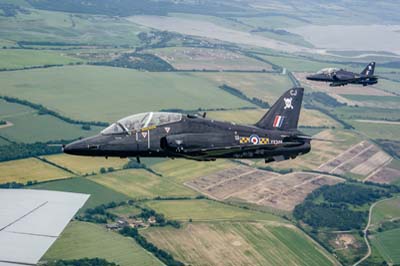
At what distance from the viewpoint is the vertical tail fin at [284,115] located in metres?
50.3

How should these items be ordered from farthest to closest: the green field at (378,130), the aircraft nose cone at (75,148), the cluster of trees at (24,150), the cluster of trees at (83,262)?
the green field at (378,130) < the cluster of trees at (24,150) < the cluster of trees at (83,262) < the aircraft nose cone at (75,148)

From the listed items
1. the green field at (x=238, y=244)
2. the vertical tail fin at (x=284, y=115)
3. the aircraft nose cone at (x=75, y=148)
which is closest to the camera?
the aircraft nose cone at (x=75, y=148)

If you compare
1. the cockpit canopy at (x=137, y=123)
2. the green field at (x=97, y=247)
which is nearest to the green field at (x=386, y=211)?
the green field at (x=97, y=247)

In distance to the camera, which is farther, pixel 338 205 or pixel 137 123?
pixel 338 205

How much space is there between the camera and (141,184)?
397 feet

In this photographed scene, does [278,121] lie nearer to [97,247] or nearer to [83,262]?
[83,262]

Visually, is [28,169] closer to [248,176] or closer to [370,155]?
[248,176]

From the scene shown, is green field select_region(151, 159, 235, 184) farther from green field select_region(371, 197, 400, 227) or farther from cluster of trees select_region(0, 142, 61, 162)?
green field select_region(371, 197, 400, 227)

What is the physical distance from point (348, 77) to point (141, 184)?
5222 cm

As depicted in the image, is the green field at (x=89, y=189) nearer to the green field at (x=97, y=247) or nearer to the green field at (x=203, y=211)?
the green field at (x=203, y=211)

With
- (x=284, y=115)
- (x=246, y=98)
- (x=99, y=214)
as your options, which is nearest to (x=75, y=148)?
(x=284, y=115)

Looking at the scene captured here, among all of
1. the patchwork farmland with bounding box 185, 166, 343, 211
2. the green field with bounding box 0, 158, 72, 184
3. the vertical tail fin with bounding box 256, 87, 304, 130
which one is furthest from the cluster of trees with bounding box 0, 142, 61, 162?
the vertical tail fin with bounding box 256, 87, 304, 130

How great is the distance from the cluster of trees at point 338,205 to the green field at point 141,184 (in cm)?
2337

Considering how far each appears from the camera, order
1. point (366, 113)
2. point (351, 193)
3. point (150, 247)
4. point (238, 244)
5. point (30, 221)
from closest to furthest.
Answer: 1. point (30, 221)
2. point (150, 247)
3. point (238, 244)
4. point (351, 193)
5. point (366, 113)
